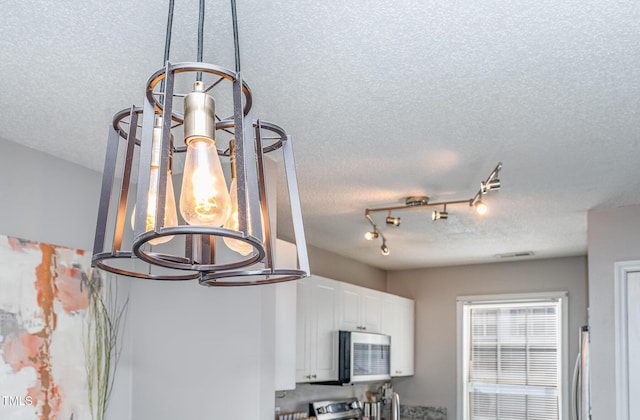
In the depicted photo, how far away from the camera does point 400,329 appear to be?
6.86 meters

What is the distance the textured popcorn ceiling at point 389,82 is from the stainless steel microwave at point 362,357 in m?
1.75

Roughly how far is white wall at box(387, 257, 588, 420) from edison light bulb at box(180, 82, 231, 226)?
19.3ft

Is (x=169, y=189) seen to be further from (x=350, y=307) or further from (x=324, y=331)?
(x=350, y=307)

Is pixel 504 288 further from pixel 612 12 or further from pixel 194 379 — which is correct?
pixel 612 12

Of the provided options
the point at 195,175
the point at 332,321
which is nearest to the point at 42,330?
the point at 195,175

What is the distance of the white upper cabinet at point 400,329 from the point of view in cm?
656

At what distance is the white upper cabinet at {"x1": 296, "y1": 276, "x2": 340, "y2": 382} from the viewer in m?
4.85

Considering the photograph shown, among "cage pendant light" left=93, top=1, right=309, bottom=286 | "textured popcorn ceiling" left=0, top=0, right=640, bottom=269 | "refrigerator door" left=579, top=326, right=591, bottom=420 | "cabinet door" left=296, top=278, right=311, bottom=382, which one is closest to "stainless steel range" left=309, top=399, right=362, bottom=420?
"cabinet door" left=296, top=278, right=311, bottom=382

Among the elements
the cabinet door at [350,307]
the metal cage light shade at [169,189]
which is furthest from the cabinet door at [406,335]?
the metal cage light shade at [169,189]

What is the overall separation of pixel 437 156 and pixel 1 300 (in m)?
2.20

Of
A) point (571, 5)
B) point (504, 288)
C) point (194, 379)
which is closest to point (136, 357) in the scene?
point (194, 379)

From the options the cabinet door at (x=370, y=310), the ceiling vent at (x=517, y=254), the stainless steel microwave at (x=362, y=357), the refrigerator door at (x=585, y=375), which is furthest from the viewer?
the ceiling vent at (x=517, y=254)

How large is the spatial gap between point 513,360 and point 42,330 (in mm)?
4943

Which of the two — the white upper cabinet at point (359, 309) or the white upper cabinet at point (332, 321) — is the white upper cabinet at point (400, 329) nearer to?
the white upper cabinet at point (332, 321)
